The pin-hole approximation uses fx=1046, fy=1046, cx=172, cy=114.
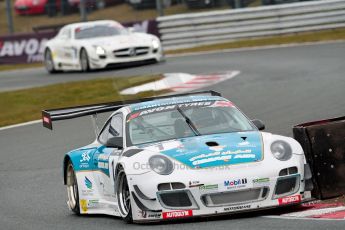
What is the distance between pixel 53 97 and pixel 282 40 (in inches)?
344

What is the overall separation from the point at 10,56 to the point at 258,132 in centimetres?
2402

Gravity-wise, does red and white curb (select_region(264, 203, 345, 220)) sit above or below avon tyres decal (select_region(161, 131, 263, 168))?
below

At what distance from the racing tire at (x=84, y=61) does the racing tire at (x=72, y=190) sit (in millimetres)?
15702

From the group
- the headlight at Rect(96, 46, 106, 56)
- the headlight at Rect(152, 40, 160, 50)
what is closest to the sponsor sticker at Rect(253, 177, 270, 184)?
the headlight at Rect(152, 40, 160, 50)

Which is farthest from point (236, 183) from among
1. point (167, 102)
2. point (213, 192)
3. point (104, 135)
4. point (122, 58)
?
point (122, 58)

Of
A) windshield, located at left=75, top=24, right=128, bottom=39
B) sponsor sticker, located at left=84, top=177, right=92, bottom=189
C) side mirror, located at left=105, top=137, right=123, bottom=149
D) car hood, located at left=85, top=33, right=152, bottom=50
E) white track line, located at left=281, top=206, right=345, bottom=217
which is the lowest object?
car hood, located at left=85, top=33, right=152, bottom=50

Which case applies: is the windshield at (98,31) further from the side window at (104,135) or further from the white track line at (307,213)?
the white track line at (307,213)

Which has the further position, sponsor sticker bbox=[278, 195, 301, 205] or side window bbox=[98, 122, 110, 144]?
side window bbox=[98, 122, 110, 144]

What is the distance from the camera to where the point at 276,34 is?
29750mm

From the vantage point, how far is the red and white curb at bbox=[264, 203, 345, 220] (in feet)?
27.3

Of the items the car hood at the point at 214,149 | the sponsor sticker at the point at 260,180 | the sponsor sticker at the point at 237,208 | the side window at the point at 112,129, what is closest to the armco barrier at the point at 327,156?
the car hood at the point at 214,149

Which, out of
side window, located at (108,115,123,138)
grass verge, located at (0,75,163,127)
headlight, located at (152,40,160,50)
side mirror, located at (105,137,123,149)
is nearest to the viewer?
side mirror, located at (105,137,123,149)

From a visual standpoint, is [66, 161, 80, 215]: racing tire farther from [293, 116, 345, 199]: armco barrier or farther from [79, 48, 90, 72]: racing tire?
[79, 48, 90, 72]: racing tire

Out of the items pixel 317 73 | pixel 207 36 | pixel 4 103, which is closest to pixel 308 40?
pixel 207 36
